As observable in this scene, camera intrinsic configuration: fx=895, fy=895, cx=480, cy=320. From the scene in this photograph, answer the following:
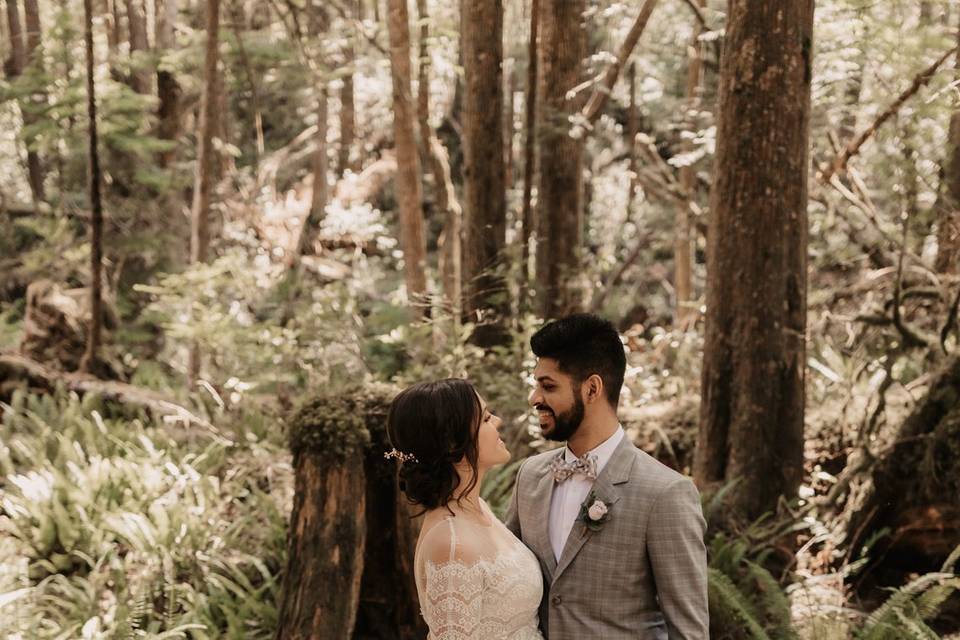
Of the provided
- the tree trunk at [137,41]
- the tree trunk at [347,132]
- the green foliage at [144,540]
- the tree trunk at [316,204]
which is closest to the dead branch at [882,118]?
the green foliage at [144,540]

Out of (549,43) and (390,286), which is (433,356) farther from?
(390,286)

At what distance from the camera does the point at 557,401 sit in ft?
10.1

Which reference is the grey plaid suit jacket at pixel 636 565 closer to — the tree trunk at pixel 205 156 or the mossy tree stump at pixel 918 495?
the mossy tree stump at pixel 918 495

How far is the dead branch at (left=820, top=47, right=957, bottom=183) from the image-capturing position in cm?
722

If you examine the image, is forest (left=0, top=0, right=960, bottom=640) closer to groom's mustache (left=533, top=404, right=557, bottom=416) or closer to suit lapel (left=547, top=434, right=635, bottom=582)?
suit lapel (left=547, top=434, right=635, bottom=582)

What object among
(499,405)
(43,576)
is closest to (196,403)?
(43,576)

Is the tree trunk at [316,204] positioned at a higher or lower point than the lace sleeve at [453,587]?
lower

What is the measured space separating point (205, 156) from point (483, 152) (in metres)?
4.73

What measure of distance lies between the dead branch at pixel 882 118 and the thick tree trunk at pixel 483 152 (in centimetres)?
339

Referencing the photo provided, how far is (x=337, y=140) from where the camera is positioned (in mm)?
25891

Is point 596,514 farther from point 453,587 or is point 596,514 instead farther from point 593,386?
point 453,587

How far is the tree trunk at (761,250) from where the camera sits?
21.3 ft

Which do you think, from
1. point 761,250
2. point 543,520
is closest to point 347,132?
point 761,250

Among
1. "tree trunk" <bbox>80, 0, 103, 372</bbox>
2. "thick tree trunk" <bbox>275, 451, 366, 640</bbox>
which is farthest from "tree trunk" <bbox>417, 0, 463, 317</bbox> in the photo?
"thick tree trunk" <bbox>275, 451, 366, 640</bbox>
